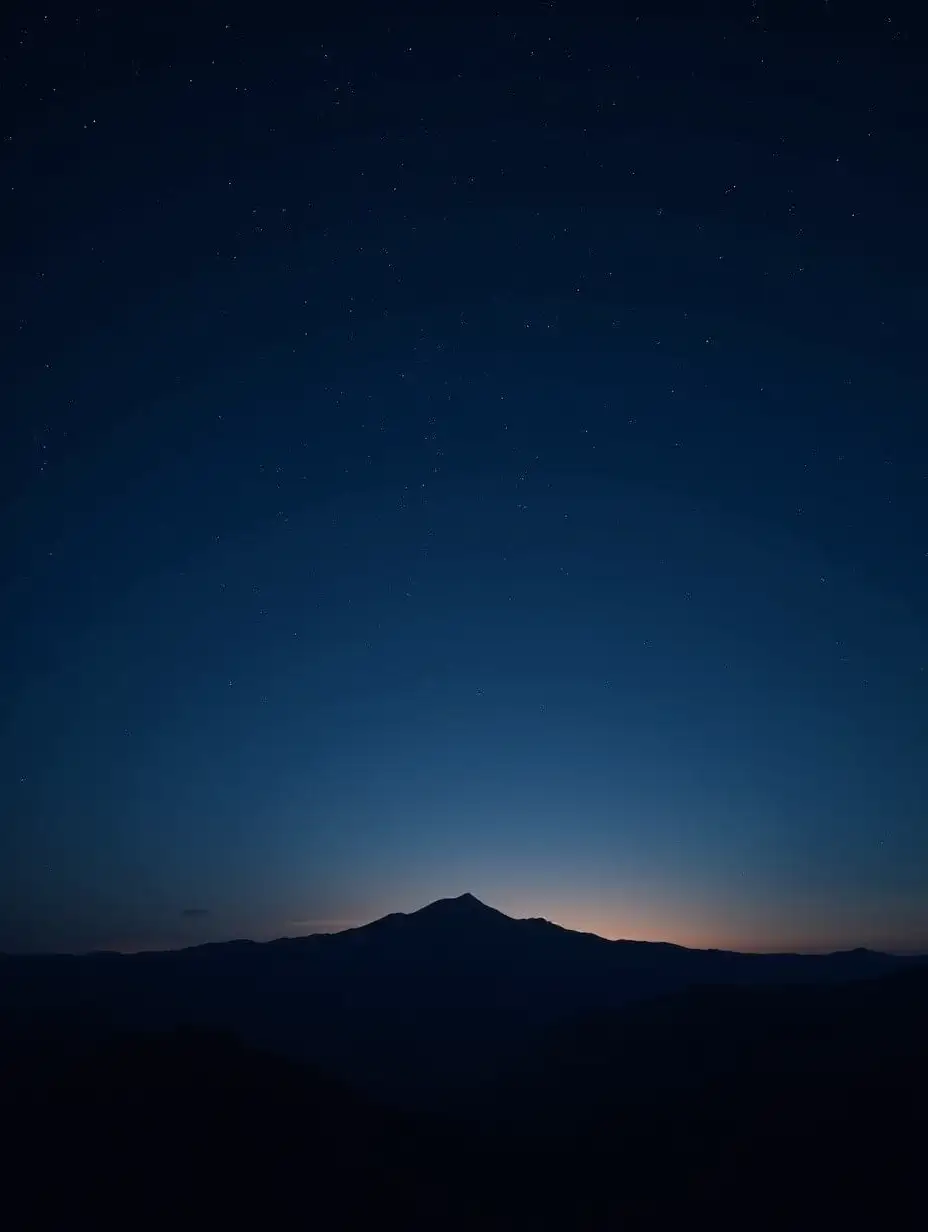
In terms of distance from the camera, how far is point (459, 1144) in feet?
212

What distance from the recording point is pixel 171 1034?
55062 millimetres

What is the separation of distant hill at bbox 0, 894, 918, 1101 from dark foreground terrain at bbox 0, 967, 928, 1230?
53.2 metres

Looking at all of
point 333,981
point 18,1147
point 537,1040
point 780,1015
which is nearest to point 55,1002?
point 333,981

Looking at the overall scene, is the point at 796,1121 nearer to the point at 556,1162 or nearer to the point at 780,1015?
the point at 556,1162

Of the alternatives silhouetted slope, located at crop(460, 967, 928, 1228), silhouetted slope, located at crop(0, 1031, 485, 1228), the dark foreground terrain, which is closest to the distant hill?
silhouetted slope, located at crop(460, 967, 928, 1228)

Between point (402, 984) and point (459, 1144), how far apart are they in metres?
110

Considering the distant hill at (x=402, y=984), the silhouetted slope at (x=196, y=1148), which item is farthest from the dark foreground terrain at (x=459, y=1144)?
the distant hill at (x=402, y=984)

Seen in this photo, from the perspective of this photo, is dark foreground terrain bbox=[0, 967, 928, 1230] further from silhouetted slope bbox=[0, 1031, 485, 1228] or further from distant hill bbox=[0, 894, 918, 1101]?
distant hill bbox=[0, 894, 918, 1101]

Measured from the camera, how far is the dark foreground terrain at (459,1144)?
3978cm

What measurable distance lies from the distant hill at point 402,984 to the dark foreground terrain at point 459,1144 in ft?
174

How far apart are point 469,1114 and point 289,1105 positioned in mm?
40885

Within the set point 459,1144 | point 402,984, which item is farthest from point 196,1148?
point 402,984

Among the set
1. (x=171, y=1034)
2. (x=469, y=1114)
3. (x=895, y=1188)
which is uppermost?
(x=171, y=1034)

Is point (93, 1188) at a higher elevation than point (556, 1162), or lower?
higher
